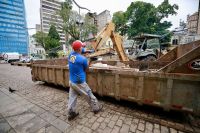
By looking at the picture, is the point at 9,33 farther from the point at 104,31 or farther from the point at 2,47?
the point at 104,31

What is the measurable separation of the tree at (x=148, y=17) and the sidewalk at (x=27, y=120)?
103 ft

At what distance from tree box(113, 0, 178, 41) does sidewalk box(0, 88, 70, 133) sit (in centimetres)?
3135

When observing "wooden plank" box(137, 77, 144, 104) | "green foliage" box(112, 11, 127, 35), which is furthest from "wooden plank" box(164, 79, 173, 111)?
"green foliage" box(112, 11, 127, 35)

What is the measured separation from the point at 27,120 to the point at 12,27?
84.1 metres

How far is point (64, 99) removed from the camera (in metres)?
4.66

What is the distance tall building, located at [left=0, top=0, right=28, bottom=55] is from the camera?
209ft

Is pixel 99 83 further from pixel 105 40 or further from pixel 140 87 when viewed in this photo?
pixel 105 40

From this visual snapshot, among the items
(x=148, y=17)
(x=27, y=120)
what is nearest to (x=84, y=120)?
(x=27, y=120)

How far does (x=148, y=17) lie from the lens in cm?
3033

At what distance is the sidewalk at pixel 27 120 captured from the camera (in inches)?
115

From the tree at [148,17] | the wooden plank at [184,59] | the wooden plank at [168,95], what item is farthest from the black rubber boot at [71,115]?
the tree at [148,17]

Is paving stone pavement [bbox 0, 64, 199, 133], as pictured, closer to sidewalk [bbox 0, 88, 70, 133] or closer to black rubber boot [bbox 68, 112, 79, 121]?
sidewalk [bbox 0, 88, 70, 133]

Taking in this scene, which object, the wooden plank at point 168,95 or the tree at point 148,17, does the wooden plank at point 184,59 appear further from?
the tree at point 148,17

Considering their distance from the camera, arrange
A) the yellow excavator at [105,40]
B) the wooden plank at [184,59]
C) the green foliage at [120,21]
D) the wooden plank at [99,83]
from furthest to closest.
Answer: the green foliage at [120,21] < the yellow excavator at [105,40] < the wooden plank at [99,83] < the wooden plank at [184,59]
